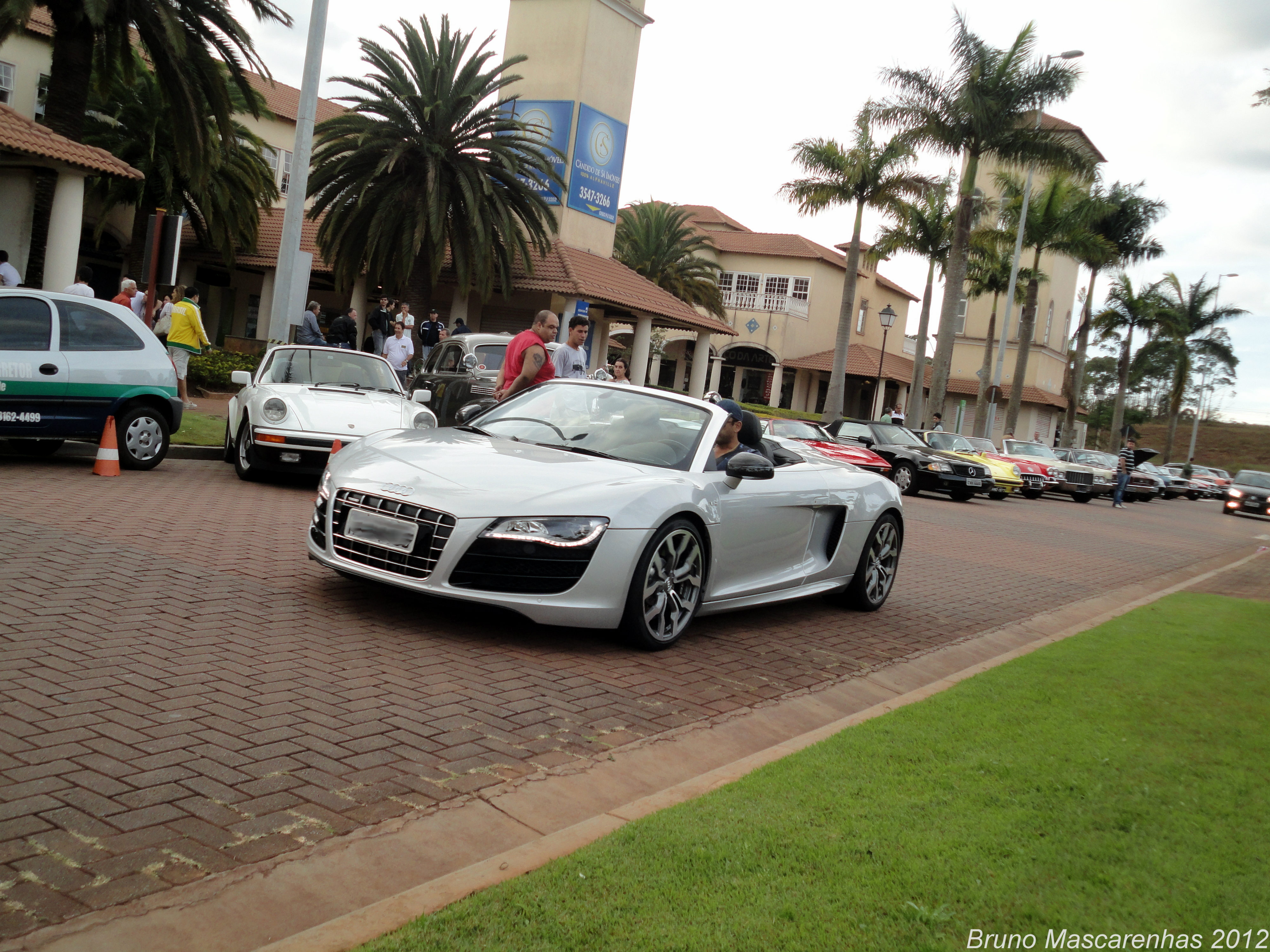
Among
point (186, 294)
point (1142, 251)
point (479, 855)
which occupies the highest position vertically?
point (1142, 251)

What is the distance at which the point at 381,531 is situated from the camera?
571cm

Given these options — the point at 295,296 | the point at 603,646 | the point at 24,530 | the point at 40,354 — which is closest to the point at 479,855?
the point at 603,646

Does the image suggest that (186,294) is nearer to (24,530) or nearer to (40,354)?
(40,354)

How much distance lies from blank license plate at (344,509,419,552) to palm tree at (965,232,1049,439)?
41.3m

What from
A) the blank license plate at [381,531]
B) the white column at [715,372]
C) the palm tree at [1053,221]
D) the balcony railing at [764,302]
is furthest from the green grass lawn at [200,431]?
the white column at [715,372]

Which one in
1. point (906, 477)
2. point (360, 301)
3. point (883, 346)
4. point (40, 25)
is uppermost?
point (40, 25)

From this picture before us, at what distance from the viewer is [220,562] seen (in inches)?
275

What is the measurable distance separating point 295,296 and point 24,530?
9.89 m

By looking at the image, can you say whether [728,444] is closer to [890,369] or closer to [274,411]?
[274,411]

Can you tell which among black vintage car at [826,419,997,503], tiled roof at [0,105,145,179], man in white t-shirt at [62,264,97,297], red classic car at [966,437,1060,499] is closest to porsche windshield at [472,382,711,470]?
man in white t-shirt at [62,264,97,297]

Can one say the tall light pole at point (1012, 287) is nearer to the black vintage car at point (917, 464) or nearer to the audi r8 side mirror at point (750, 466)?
the black vintage car at point (917, 464)

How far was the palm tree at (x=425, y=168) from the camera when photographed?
2888 centimetres

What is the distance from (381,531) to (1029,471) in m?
26.4

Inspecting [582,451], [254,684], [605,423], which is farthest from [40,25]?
[254,684]
